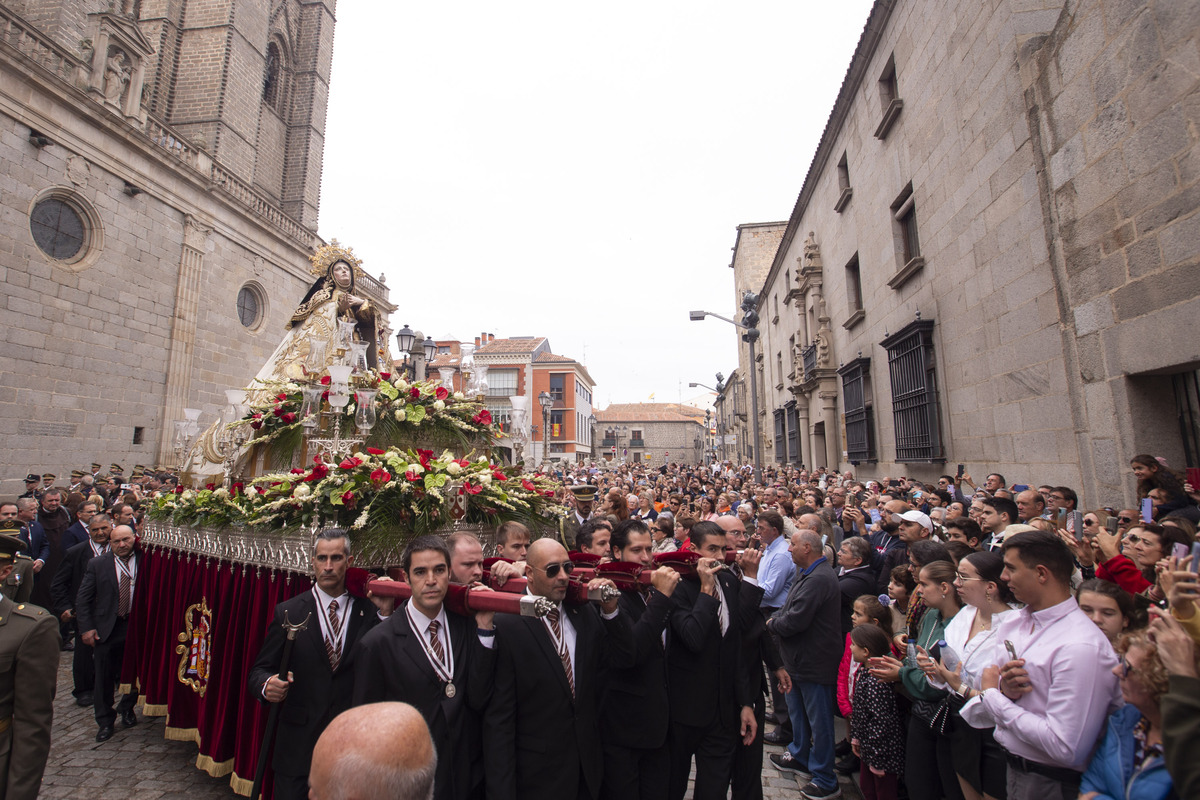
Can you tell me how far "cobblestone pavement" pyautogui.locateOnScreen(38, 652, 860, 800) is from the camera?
12.8 feet

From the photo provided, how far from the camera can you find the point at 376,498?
387cm

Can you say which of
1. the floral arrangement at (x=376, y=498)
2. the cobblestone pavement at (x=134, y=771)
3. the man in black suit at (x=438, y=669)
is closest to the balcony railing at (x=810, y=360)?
→ the cobblestone pavement at (x=134, y=771)

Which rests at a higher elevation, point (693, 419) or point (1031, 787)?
point (693, 419)

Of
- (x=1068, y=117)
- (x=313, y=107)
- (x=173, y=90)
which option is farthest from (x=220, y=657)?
(x=313, y=107)

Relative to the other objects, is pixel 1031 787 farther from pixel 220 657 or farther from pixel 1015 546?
pixel 220 657

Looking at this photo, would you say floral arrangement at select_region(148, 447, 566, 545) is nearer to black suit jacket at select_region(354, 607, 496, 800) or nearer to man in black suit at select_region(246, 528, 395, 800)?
man in black suit at select_region(246, 528, 395, 800)

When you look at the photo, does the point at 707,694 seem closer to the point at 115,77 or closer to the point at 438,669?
the point at 438,669

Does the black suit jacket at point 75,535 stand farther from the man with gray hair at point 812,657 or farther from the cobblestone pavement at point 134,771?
the man with gray hair at point 812,657

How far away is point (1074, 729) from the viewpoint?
2150mm

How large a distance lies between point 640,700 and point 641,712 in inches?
2.3

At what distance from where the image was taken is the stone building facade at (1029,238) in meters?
4.74

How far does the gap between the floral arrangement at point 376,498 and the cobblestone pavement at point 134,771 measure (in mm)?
1796

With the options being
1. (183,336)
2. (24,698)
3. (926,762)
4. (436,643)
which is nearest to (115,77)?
(183,336)

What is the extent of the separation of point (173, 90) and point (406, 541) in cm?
2746
